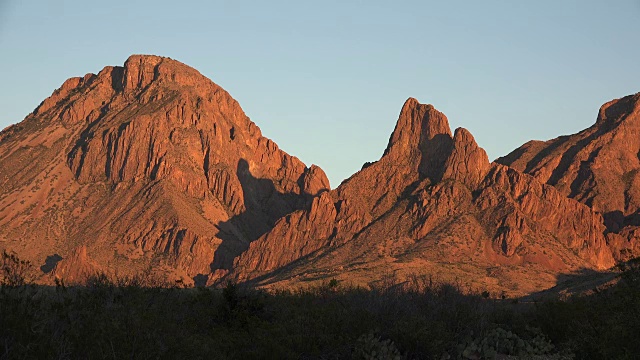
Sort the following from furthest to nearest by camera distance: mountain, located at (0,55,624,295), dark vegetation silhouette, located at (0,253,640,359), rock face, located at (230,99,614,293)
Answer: mountain, located at (0,55,624,295) → rock face, located at (230,99,614,293) → dark vegetation silhouette, located at (0,253,640,359)

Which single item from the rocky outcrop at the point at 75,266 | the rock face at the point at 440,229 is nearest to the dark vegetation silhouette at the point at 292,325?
the rock face at the point at 440,229

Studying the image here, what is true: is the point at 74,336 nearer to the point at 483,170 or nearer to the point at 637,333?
the point at 637,333

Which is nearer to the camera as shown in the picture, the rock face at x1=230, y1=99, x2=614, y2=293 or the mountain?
the rock face at x1=230, y1=99, x2=614, y2=293

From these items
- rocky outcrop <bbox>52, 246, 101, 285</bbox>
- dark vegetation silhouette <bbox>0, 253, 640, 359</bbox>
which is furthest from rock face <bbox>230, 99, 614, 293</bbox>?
dark vegetation silhouette <bbox>0, 253, 640, 359</bbox>

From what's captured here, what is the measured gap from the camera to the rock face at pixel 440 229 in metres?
159

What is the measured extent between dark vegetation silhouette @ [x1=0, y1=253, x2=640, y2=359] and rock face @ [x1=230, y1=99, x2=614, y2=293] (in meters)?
96.4

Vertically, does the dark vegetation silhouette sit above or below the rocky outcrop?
below

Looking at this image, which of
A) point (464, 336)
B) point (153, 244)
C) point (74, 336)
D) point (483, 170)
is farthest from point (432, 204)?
point (74, 336)

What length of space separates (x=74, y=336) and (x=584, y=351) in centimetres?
1986

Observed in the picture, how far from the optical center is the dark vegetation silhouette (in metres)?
24.5

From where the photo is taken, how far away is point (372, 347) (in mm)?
33156

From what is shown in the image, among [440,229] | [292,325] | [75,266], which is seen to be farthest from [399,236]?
[292,325]

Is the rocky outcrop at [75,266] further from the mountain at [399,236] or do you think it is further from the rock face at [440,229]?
the rock face at [440,229]

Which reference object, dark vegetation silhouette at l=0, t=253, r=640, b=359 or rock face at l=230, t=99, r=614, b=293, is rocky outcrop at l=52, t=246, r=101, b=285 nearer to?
rock face at l=230, t=99, r=614, b=293
